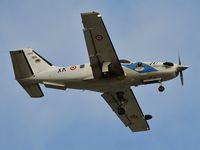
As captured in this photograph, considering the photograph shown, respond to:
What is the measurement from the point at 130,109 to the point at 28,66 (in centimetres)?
1117

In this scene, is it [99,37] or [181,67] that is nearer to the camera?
[99,37]

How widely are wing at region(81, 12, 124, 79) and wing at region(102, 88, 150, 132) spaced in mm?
4618

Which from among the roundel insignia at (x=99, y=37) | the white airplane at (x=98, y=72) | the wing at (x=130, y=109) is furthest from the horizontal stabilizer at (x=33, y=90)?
the roundel insignia at (x=99, y=37)

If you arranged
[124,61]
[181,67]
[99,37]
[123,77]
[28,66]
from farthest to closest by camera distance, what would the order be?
[28,66] → [124,61] → [181,67] → [123,77] → [99,37]

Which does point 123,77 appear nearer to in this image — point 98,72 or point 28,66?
point 98,72

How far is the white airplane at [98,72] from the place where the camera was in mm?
59438

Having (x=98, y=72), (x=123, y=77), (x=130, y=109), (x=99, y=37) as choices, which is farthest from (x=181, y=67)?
(x=130, y=109)

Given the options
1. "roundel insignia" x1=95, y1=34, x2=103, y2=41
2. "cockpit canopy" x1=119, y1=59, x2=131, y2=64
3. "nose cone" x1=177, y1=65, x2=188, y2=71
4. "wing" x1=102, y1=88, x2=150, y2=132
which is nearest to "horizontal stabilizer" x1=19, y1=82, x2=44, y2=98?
"wing" x1=102, y1=88, x2=150, y2=132

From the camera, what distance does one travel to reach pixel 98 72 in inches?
2406

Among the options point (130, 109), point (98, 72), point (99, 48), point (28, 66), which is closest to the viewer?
point (99, 48)

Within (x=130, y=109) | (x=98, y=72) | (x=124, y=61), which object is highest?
(x=124, y=61)

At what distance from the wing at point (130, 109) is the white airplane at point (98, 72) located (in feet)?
0.37

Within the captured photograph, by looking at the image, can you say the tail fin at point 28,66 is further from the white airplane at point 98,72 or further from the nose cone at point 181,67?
the nose cone at point 181,67

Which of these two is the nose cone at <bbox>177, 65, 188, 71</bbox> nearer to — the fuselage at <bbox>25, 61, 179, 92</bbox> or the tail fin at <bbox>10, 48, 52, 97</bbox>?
the fuselage at <bbox>25, 61, 179, 92</bbox>
